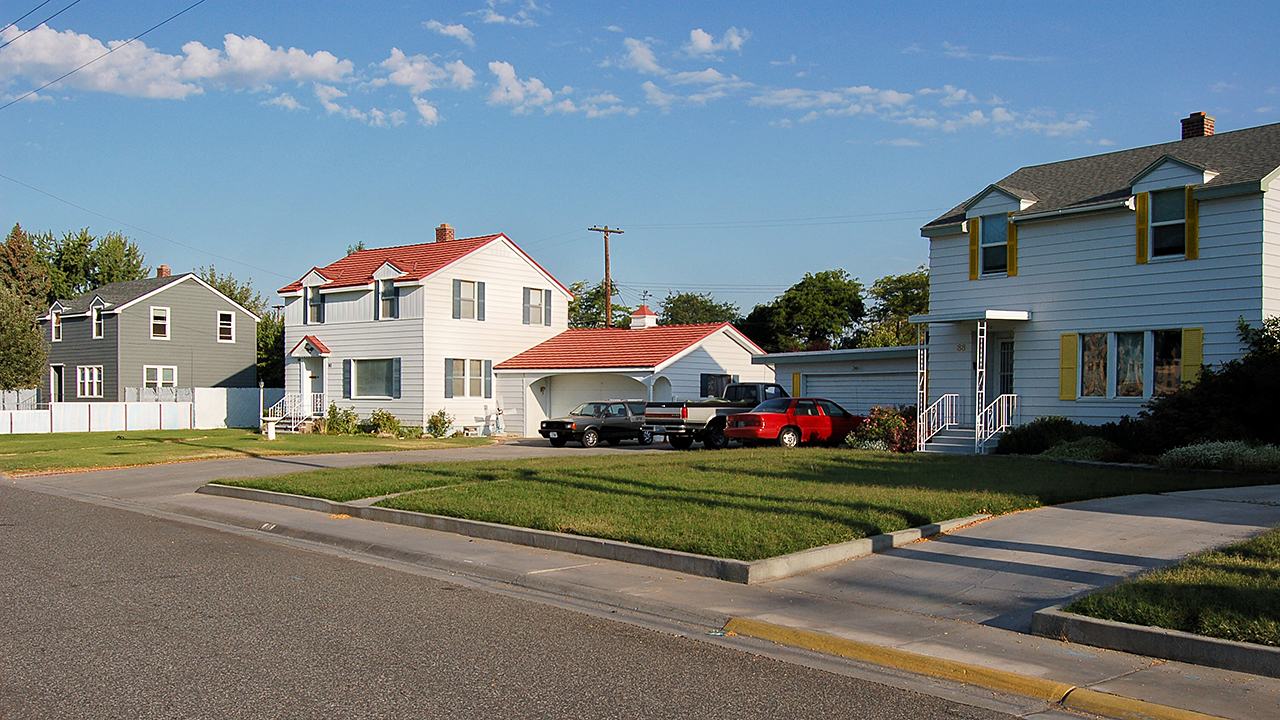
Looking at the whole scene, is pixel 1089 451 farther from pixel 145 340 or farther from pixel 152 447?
pixel 145 340

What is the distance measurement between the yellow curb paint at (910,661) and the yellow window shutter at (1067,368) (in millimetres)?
16713

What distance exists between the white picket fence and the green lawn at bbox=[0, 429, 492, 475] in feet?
7.73

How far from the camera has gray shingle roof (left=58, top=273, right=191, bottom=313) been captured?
4528 cm

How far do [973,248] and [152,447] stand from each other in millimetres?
23612

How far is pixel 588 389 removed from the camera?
Result: 3747 centimetres

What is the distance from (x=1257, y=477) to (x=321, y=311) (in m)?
33.6

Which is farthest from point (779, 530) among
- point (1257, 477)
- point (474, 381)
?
point (474, 381)

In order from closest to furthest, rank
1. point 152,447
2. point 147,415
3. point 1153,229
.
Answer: point 1153,229 → point 152,447 → point 147,415

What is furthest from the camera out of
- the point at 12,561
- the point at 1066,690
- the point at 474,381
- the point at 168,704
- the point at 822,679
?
the point at 474,381

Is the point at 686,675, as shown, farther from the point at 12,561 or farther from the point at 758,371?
the point at 758,371

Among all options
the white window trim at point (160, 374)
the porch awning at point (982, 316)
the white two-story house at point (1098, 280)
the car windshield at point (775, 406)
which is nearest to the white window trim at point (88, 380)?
the white window trim at point (160, 374)

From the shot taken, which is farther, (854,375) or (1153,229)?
(854,375)

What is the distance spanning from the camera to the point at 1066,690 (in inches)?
241

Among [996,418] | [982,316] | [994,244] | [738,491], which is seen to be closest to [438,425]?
[996,418]
